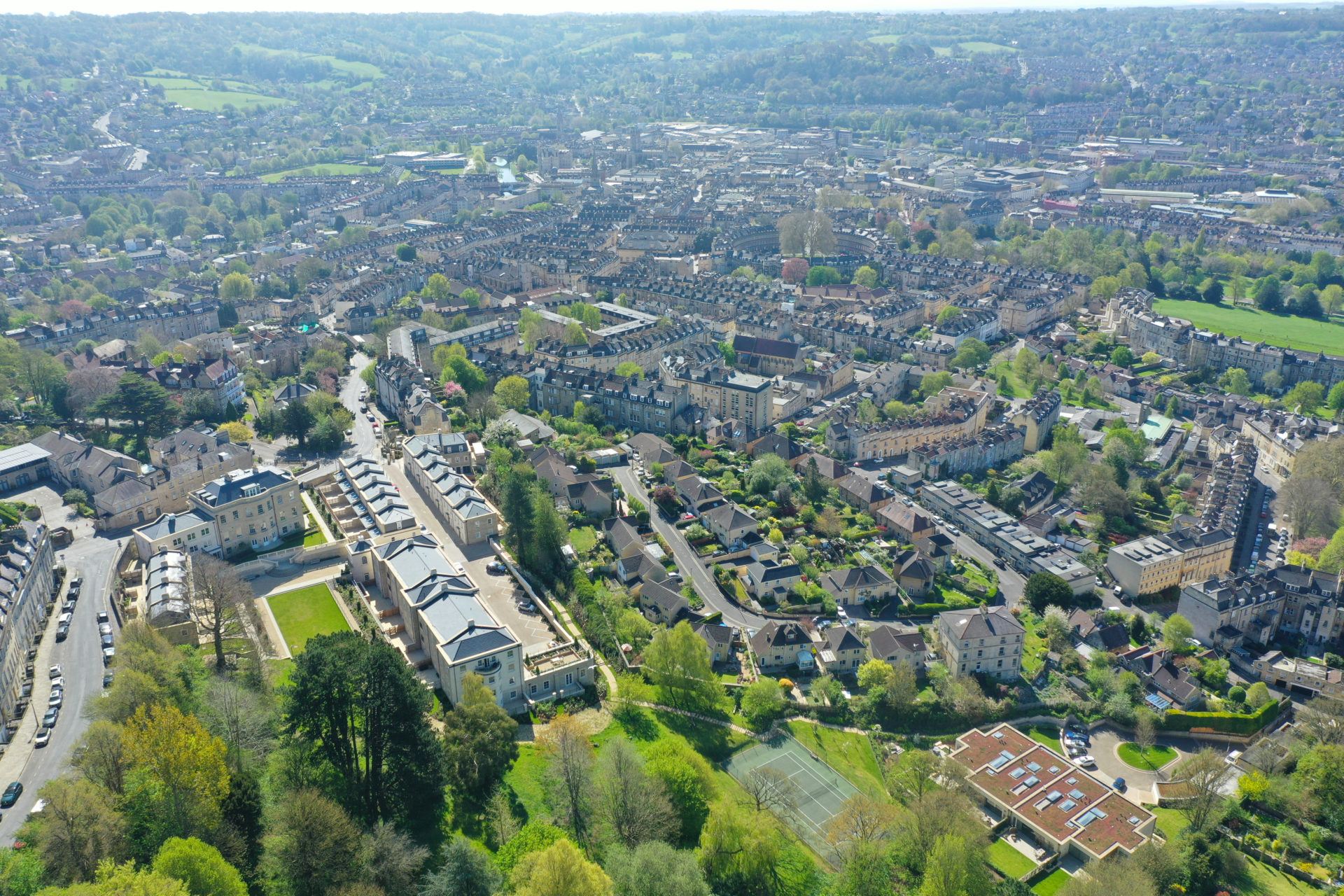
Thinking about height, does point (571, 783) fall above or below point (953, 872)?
above

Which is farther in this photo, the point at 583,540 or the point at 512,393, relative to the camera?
the point at 512,393

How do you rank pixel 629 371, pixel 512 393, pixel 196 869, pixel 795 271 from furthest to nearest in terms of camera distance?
1. pixel 795 271
2. pixel 629 371
3. pixel 512 393
4. pixel 196 869

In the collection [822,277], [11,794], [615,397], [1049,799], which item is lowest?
[1049,799]

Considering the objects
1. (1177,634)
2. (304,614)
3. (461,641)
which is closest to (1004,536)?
(1177,634)

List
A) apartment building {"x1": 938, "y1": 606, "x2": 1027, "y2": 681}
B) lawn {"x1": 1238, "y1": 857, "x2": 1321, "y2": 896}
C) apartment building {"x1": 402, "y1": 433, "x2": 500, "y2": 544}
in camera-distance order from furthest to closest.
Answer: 1. apartment building {"x1": 402, "y1": 433, "x2": 500, "y2": 544}
2. apartment building {"x1": 938, "y1": 606, "x2": 1027, "y2": 681}
3. lawn {"x1": 1238, "y1": 857, "x2": 1321, "y2": 896}

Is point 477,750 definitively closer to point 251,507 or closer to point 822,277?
point 251,507

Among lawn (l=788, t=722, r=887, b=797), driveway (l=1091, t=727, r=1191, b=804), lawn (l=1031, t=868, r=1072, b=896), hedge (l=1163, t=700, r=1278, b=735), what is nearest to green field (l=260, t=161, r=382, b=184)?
lawn (l=788, t=722, r=887, b=797)

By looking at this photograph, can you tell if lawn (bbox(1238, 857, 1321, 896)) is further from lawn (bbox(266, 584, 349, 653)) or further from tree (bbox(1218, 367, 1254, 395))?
tree (bbox(1218, 367, 1254, 395))

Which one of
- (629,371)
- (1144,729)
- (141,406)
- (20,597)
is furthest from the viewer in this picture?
(629,371)
